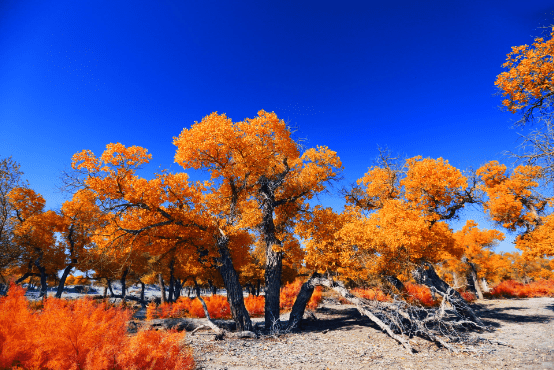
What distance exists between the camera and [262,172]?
12.5 metres

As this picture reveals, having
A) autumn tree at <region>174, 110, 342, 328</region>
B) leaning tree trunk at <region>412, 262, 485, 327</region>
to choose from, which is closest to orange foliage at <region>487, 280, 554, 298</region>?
leaning tree trunk at <region>412, 262, 485, 327</region>

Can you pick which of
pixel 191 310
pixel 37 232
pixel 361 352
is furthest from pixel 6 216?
pixel 361 352

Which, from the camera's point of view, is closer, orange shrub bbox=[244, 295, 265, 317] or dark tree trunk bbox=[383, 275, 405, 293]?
dark tree trunk bbox=[383, 275, 405, 293]

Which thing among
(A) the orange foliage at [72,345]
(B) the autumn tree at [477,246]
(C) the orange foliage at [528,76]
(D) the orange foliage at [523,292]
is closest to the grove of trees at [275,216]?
(C) the orange foliage at [528,76]

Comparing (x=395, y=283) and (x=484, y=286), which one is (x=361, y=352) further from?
(x=484, y=286)

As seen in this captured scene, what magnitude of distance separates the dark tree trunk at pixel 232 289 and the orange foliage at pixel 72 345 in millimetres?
6528

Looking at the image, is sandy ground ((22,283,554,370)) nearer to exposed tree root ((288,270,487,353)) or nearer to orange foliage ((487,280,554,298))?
exposed tree root ((288,270,487,353))

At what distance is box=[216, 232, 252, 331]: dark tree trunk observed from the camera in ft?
35.7

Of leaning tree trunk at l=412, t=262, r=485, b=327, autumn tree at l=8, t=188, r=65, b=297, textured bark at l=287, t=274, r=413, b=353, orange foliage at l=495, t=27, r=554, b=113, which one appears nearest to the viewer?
orange foliage at l=495, t=27, r=554, b=113

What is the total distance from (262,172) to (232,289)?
19.0 feet

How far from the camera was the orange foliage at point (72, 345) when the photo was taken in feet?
12.6

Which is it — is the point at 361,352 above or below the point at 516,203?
below

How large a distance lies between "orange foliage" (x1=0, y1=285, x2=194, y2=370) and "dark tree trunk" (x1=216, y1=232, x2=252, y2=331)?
21.4ft

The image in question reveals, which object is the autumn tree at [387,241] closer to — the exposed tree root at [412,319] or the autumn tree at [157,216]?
the exposed tree root at [412,319]
